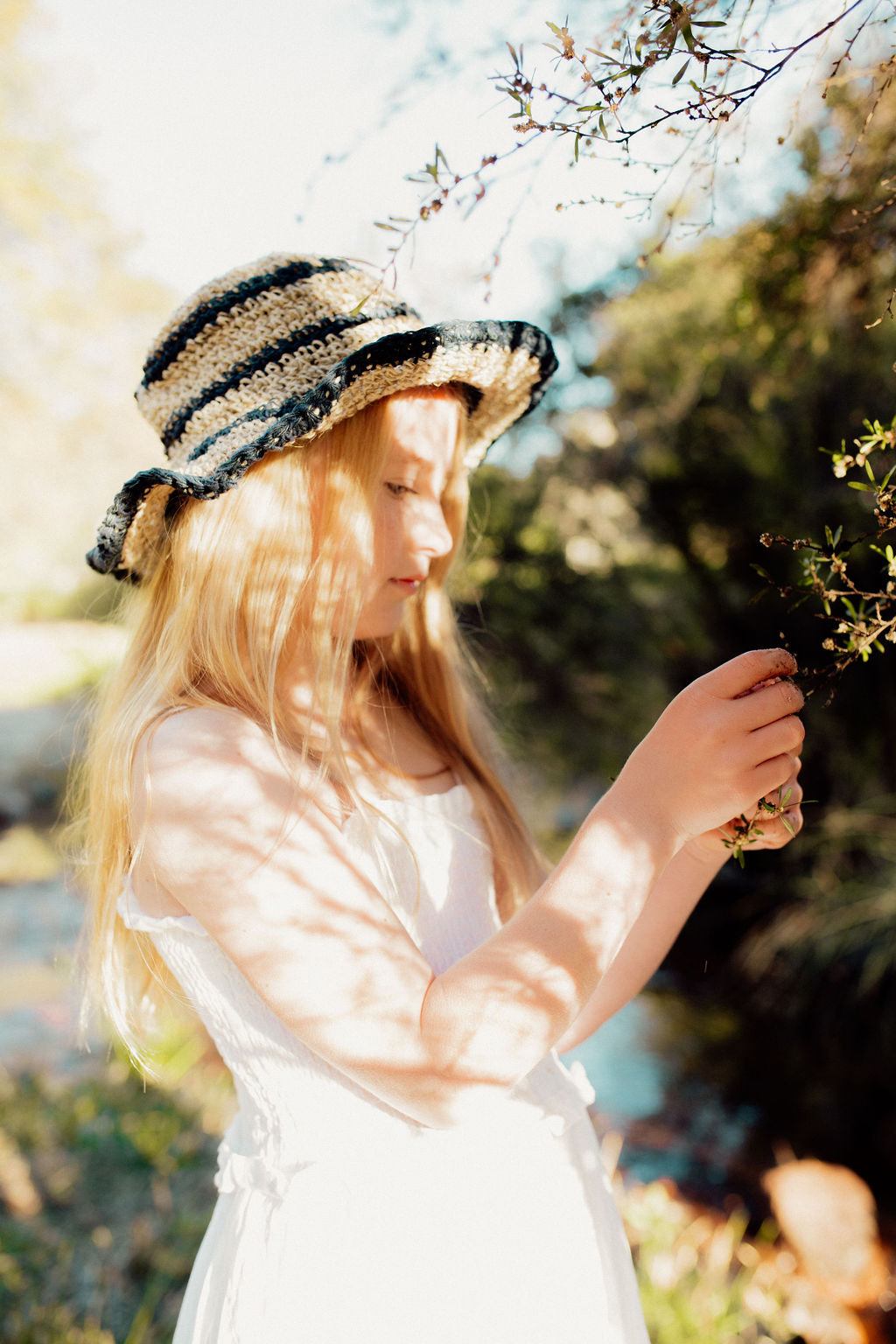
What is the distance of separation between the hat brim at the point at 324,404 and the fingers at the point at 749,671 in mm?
536

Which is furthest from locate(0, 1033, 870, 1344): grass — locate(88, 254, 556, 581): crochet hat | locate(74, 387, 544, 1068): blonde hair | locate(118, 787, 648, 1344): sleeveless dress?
locate(88, 254, 556, 581): crochet hat

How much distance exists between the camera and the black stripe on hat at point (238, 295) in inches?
48.1

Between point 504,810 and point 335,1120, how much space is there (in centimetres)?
56

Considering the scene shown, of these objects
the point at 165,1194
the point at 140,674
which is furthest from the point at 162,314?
the point at 140,674

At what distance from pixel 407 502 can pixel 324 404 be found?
23 cm

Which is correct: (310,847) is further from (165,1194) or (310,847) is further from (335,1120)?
(165,1194)

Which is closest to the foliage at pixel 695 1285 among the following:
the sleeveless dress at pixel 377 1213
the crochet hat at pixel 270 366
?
the sleeveless dress at pixel 377 1213

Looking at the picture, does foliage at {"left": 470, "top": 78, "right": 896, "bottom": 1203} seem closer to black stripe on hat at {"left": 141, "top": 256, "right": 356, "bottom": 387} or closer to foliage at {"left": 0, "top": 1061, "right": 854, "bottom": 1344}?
foliage at {"left": 0, "top": 1061, "right": 854, "bottom": 1344}

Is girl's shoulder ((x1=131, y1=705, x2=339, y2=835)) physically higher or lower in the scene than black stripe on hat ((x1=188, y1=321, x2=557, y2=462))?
lower

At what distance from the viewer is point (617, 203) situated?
858 mm

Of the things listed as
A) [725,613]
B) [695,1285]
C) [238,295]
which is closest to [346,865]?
[238,295]

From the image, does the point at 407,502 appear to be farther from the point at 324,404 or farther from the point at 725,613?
the point at 725,613

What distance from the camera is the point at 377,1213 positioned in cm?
115

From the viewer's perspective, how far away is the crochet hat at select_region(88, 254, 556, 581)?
1108mm
